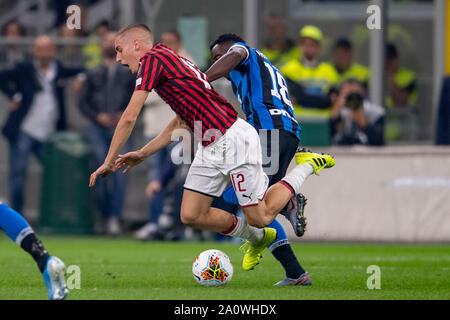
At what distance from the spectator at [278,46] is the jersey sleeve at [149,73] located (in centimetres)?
662

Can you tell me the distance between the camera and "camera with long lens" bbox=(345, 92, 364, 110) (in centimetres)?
1314

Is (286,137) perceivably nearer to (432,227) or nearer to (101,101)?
(432,227)

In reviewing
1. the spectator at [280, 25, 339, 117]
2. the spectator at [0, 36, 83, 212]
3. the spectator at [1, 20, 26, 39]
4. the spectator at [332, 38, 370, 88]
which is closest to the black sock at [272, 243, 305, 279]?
the spectator at [280, 25, 339, 117]

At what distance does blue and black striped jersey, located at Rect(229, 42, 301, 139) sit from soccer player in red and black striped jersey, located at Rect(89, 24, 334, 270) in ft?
1.91

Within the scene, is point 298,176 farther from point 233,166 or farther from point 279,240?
point 233,166

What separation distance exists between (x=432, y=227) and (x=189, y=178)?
216 inches

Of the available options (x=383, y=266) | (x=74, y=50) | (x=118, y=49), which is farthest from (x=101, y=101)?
(x=118, y=49)

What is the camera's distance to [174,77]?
729 centimetres

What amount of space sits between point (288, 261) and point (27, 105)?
715 cm

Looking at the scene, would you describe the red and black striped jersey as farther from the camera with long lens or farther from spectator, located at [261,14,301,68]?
spectator, located at [261,14,301,68]

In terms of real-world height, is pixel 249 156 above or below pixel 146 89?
below

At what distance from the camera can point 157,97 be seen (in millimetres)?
13281

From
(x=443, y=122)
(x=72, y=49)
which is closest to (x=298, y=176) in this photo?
(x=443, y=122)

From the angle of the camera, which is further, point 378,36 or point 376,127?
point 378,36
